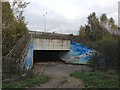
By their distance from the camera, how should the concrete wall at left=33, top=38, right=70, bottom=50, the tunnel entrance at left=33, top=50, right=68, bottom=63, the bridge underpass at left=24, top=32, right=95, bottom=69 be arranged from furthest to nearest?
the tunnel entrance at left=33, top=50, right=68, bottom=63 < the bridge underpass at left=24, top=32, right=95, bottom=69 < the concrete wall at left=33, top=38, right=70, bottom=50

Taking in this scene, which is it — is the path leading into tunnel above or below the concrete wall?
below

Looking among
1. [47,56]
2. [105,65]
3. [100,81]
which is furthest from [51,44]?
[100,81]

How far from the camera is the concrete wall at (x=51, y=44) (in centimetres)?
3665

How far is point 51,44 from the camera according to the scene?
130ft

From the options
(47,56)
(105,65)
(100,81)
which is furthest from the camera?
(47,56)

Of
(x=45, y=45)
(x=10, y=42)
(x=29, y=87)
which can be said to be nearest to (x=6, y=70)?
(x=29, y=87)

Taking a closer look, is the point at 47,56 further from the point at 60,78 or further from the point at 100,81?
the point at 100,81

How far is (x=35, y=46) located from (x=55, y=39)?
552cm

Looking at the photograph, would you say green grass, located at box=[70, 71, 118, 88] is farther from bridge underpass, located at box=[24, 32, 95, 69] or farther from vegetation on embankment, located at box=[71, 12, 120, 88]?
bridge underpass, located at box=[24, 32, 95, 69]

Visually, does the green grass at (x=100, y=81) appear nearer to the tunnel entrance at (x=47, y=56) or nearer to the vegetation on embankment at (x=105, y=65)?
the vegetation on embankment at (x=105, y=65)

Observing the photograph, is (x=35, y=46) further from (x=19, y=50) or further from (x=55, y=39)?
(x=19, y=50)

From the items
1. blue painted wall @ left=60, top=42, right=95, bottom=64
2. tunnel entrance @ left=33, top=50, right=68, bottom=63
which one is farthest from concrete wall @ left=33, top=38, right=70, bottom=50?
tunnel entrance @ left=33, top=50, right=68, bottom=63

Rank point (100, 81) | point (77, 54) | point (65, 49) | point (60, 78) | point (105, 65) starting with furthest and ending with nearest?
point (65, 49)
point (77, 54)
point (105, 65)
point (60, 78)
point (100, 81)

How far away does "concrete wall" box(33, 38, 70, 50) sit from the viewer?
36.6 meters
